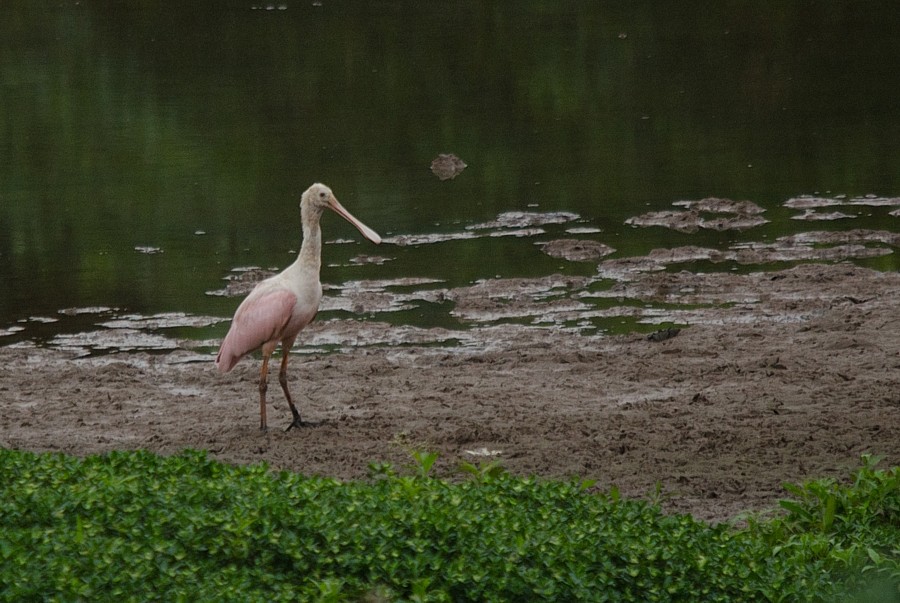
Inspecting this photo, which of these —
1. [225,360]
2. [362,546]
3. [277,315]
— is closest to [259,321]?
[277,315]

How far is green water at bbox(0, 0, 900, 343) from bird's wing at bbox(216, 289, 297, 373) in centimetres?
258

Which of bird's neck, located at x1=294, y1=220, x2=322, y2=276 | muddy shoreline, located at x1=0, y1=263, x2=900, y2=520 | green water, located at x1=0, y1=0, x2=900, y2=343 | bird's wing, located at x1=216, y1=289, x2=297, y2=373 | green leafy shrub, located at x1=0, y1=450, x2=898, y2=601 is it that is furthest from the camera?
green water, located at x1=0, y1=0, x2=900, y2=343

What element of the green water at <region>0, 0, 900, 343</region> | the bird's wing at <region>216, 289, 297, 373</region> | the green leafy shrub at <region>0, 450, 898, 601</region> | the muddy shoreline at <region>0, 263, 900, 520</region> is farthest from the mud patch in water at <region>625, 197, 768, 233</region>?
the green leafy shrub at <region>0, 450, 898, 601</region>

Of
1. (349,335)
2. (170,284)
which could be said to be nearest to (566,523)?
(349,335)

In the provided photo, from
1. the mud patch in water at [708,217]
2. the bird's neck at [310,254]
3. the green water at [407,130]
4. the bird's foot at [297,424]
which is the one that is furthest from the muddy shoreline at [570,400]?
the mud patch in water at [708,217]

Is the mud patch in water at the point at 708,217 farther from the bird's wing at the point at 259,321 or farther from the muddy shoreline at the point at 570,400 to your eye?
the bird's wing at the point at 259,321

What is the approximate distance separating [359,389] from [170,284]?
396 cm

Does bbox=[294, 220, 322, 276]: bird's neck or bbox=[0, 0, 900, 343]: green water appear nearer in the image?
bbox=[294, 220, 322, 276]: bird's neck

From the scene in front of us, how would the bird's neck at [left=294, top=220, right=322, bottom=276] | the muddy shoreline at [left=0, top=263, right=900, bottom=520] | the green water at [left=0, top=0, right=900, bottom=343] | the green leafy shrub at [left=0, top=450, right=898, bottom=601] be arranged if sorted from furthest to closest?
1. the green water at [left=0, top=0, right=900, bottom=343]
2. the bird's neck at [left=294, top=220, right=322, bottom=276]
3. the muddy shoreline at [left=0, top=263, right=900, bottom=520]
4. the green leafy shrub at [left=0, top=450, right=898, bottom=601]

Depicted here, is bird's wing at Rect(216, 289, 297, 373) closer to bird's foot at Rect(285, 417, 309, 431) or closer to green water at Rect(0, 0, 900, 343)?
bird's foot at Rect(285, 417, 309, 431)

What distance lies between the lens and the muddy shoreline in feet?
25.9

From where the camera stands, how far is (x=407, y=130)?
772 inches

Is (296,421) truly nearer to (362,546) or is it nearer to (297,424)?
(297,424)

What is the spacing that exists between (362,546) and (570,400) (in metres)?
3.94
